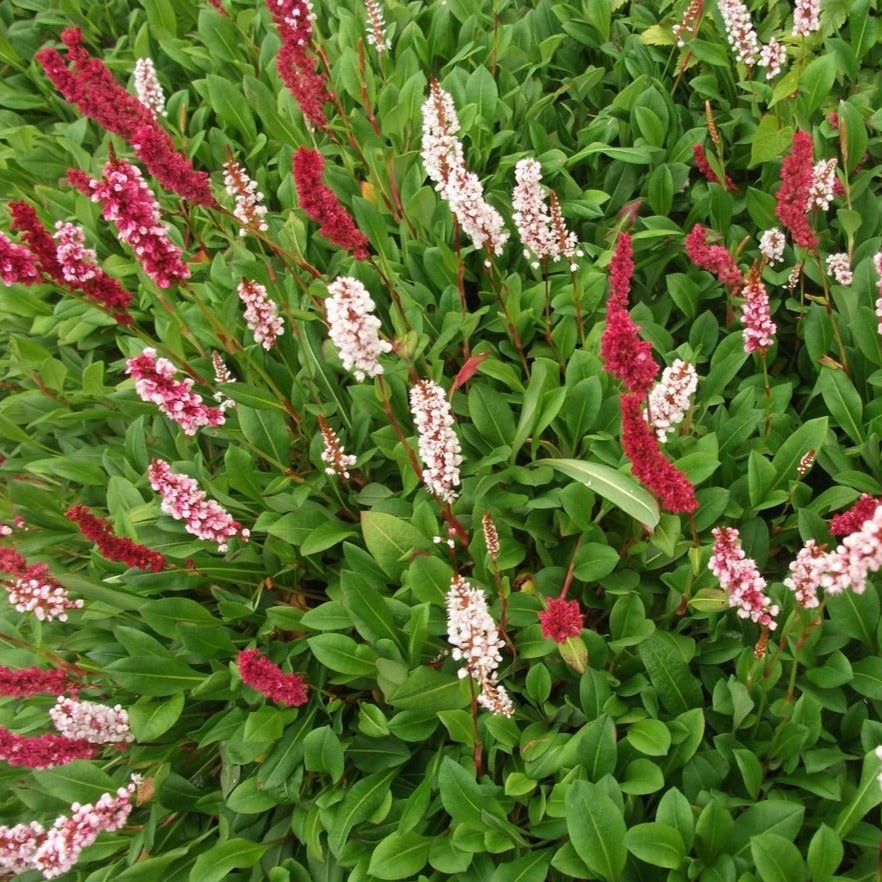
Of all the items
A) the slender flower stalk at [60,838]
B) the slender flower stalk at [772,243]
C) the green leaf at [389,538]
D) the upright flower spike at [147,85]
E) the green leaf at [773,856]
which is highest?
the upright flower spike at [147,85]

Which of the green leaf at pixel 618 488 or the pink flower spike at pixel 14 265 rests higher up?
the pink flower spike at pixel 14 265

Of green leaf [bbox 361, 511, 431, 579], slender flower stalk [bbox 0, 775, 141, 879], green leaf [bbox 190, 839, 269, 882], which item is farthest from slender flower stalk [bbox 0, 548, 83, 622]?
green leaf [bbox 361, 511, 431, 579]

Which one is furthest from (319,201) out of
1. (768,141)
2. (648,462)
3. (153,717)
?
(768,141)

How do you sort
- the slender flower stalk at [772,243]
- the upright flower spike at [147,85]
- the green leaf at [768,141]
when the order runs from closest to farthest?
the slender flower stalk at [772,243] < the green leaf at [768,141] < the upright flower spike at [147,85]

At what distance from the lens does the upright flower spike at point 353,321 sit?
2.66m

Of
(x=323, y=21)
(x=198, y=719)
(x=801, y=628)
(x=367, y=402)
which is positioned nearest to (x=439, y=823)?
(x=198, y=719)

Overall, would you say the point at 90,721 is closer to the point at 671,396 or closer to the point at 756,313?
the point at 671,396

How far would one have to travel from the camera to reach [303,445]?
395cm

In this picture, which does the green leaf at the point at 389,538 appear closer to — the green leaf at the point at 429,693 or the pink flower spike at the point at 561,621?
the green leaf at the point at 429,693

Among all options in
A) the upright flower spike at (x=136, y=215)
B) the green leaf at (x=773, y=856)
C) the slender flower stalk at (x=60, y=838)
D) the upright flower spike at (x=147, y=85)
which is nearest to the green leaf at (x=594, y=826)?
the green leaf at (x=773, y=856)

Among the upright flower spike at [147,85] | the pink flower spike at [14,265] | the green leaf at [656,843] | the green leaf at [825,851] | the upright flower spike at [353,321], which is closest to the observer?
the green leaf at [825,851]

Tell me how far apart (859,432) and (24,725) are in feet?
11.7

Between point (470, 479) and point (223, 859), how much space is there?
168cm

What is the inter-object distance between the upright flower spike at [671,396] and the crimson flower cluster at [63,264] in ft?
7.31
